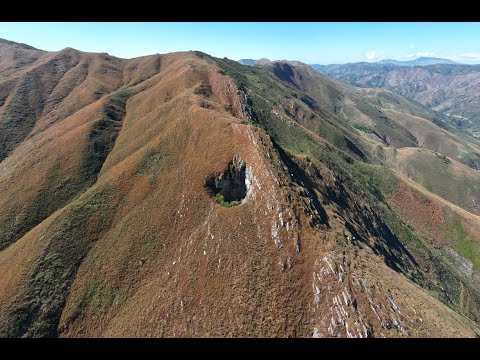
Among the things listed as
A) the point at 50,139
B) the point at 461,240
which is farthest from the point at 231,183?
the point at 461,240

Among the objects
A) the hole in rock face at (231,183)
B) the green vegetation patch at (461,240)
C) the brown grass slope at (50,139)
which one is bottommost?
the green vegetation patch at (461,240)

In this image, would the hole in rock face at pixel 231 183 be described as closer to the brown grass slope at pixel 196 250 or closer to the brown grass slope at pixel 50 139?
the brown grass slope at pixel 196 250

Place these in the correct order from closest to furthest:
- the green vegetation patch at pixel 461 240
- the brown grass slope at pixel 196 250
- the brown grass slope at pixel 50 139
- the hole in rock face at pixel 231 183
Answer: the brown grass slope at pixel 196 250, the hole in rock face at pixel 231 183, the brown grass slope at pixel 50 139, the green vegetation patch at pixel 461 240

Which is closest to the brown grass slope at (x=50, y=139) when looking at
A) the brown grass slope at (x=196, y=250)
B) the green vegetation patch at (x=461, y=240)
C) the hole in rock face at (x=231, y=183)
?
the brown grass slope at (x=196, y=250)

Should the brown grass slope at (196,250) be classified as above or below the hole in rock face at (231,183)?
below
